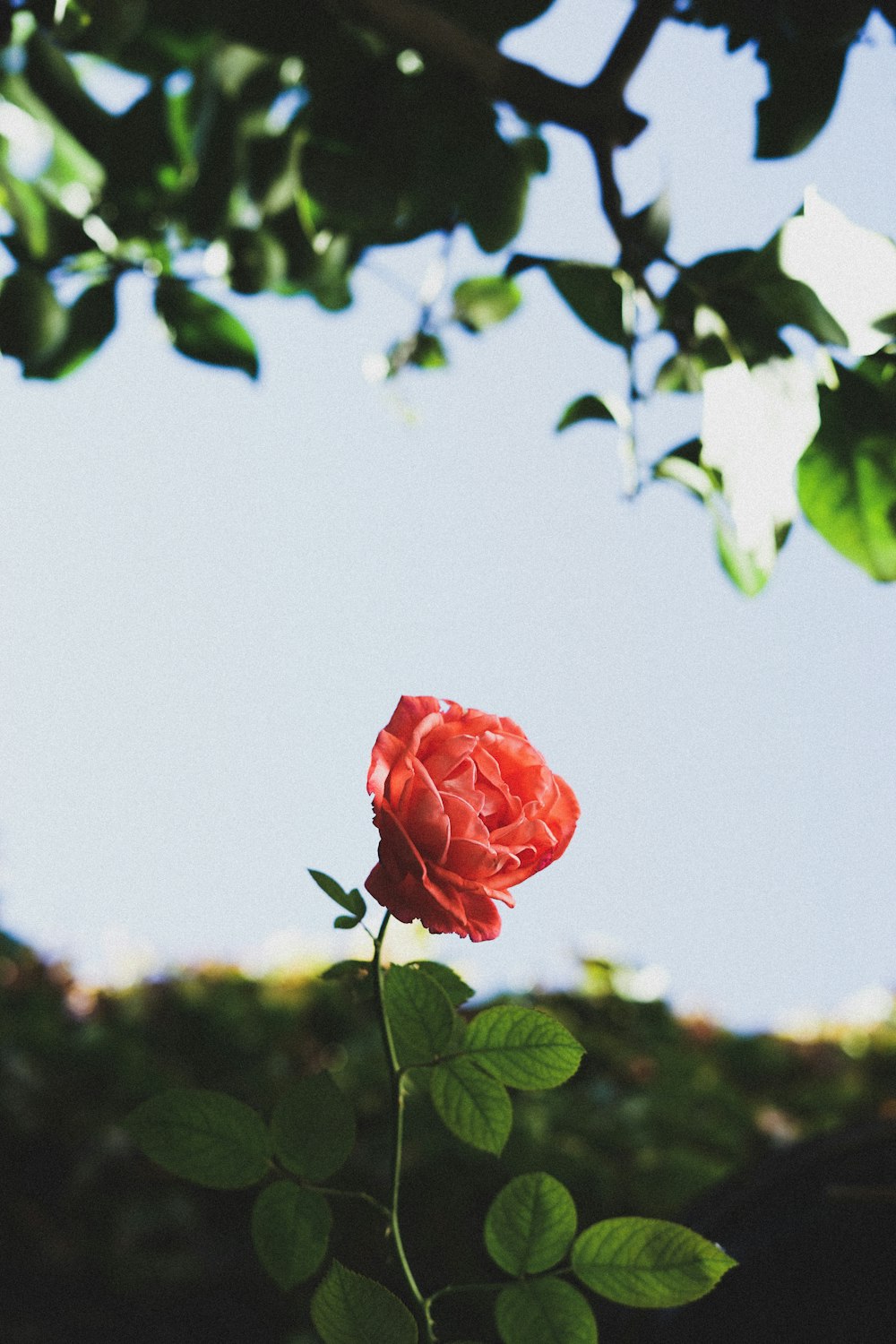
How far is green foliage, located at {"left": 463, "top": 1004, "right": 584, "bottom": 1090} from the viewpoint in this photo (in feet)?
1.32

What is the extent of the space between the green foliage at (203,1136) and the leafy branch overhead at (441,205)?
51 centimetres

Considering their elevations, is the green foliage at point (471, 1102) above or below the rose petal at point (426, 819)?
below

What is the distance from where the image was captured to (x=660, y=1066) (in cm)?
195

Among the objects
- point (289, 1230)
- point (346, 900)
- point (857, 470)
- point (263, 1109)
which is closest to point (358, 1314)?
point (289, 1230)

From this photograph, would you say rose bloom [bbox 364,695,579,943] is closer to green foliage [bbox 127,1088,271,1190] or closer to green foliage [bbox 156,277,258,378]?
green foliage [bbox 127,1088,271,1190]

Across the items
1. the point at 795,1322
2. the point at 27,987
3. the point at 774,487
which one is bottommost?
the point at 27,987

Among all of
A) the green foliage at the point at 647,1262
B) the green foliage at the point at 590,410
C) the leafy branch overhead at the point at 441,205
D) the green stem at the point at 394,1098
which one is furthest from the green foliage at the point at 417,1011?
the green foliage at the point at 590,410

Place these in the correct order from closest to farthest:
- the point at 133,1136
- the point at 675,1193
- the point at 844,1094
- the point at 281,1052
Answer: the point at 133,1136 → the point at 675,1193 → the point at 844,1094 → the point at 281,1052

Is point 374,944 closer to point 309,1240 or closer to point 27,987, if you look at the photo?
point 309,1240

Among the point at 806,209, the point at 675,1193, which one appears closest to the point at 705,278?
the point at 806,209

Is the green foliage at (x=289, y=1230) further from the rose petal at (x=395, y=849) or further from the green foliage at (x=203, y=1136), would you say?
the rose petal at (x=395, y=849)

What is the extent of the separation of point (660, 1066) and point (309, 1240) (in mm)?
1707

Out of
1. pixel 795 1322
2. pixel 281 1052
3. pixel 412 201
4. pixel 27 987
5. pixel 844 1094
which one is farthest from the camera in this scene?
pixel 27 987

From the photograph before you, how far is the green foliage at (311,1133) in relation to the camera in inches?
16.9
